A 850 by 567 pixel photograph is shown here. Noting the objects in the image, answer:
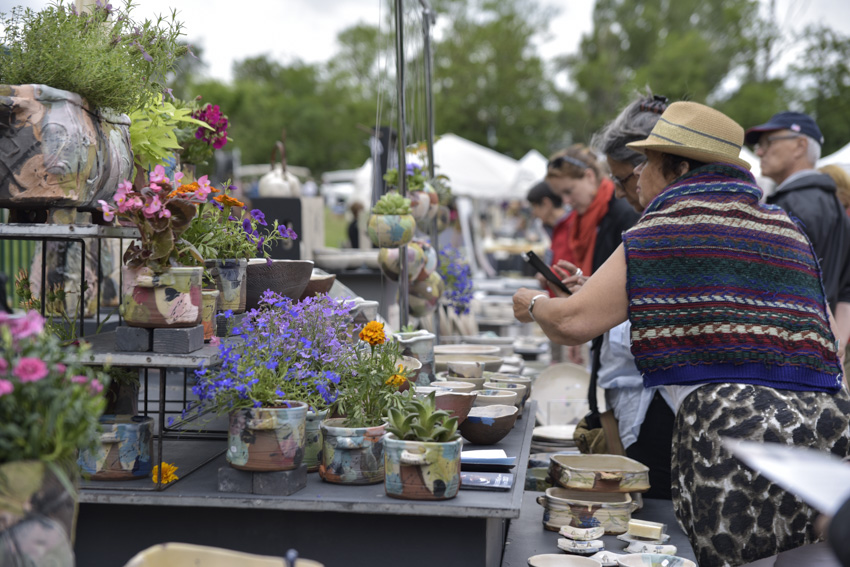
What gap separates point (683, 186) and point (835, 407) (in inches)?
26.8

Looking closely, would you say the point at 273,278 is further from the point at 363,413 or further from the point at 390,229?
the point at 390,229

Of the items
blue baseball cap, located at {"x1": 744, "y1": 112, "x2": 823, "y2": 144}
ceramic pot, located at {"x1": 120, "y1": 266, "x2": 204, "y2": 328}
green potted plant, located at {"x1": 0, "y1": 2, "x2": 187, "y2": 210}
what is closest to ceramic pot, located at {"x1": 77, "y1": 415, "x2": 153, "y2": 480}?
ceramic pot, located at {"x1": 120, "y1": 266, "x2": 204, "y2": 328}

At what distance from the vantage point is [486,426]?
244cm

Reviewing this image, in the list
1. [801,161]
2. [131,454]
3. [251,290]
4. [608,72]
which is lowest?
[131,454]

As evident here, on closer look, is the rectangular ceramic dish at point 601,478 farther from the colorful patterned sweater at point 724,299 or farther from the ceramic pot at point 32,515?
the ceramic pot at point 32,515

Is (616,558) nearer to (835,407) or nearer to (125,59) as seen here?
(835,407)

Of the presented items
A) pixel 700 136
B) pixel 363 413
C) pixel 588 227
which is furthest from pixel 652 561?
pixel 588 227

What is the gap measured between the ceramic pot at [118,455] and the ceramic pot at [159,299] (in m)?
0.25

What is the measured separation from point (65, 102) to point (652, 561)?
5.87 ft

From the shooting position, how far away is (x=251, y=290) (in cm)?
242

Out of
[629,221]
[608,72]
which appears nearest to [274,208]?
[629,221]

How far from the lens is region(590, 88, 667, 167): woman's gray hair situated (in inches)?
124

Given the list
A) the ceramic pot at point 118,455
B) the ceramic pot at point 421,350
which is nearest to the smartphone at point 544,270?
the ceramic pot at point 421,350

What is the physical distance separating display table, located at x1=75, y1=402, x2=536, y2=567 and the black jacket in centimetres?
249
